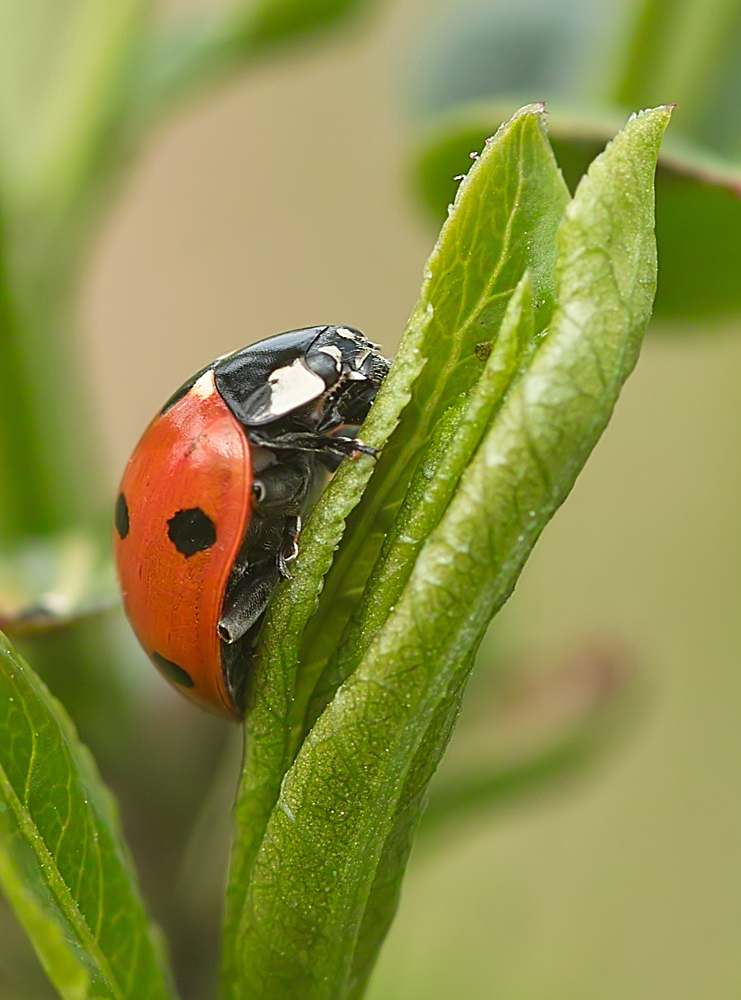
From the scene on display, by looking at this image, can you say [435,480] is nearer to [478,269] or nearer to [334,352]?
[478,269]

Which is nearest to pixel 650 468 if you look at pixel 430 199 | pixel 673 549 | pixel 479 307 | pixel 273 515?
pixel 673 549

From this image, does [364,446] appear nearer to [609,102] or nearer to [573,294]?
[573,294]

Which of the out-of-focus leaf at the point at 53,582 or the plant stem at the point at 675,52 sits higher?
the plant stem at the point at 675,52

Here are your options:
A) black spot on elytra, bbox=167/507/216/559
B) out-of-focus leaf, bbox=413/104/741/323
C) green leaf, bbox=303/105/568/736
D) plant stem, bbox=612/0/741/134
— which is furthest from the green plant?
plant stem, bbox=612/0/741/134

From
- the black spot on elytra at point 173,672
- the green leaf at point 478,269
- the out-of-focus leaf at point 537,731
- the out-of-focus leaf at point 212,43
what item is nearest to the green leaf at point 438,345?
the green leaf at point 478,269

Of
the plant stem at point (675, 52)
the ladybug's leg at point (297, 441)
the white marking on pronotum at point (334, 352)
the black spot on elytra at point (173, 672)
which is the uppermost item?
the plant stem at point (675, 52)

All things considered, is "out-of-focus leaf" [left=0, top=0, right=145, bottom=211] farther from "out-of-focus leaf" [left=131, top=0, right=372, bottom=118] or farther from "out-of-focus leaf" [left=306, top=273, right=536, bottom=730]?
"out-of-focus leaf" [left=306, top=273, right=536, bottom=730]

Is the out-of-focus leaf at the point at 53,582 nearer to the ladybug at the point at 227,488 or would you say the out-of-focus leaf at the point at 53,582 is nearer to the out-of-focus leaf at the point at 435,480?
the ladybug at the point at 227,488
